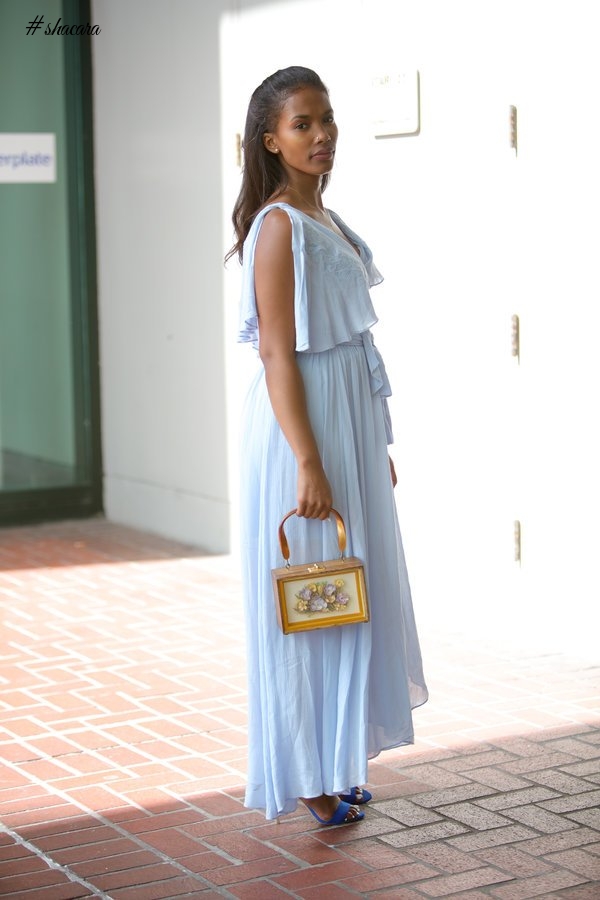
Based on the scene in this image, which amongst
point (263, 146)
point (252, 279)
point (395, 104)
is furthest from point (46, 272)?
point (252, 279)

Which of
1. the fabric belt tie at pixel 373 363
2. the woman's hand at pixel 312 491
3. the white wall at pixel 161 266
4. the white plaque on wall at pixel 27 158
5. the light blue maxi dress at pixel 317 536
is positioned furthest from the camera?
the white plaque on wall at pixel 27 158

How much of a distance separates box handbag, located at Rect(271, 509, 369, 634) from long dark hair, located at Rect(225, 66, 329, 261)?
2.72 ft

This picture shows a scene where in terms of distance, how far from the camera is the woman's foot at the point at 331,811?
4012 mm

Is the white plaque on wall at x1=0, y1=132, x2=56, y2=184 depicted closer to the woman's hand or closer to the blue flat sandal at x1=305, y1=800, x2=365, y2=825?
the woman's hand

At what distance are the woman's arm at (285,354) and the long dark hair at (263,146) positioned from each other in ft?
0.57

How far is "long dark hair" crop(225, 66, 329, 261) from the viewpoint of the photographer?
3.81 metres

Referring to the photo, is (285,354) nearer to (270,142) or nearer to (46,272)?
(270,142)

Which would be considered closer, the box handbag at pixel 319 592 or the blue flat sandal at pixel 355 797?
the box handbag at pixel 319 592

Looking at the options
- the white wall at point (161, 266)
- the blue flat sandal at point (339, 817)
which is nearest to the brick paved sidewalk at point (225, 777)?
the blue flat sandal at point (339, 817)

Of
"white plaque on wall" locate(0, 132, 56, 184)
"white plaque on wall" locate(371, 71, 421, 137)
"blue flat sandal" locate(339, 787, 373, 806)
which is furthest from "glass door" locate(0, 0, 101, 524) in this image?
"blue flat sandal" locate(339, 787, 373, 806)

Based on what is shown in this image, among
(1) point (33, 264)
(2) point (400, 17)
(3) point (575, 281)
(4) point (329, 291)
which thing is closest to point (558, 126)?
(3) point (575, 281)

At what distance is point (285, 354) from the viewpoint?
376cm

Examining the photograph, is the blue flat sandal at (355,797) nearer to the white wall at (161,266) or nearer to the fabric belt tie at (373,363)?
the fabric belt tie at (373,363)

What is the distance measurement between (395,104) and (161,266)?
230 centimetres
